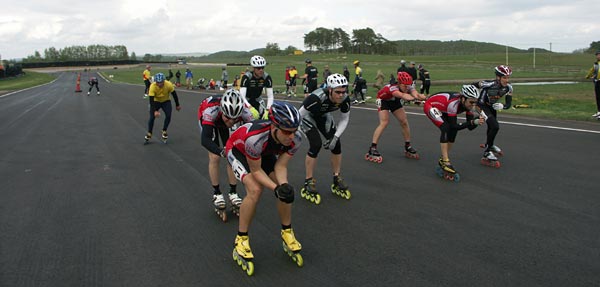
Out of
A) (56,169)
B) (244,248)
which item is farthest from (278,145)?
(56,169)

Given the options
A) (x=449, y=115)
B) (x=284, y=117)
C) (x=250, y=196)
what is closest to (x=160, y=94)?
(x=449, y=115)

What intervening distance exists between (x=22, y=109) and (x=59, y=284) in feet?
69.6

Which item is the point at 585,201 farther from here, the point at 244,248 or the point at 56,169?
the point at 56,169

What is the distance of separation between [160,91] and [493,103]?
8.04 meters

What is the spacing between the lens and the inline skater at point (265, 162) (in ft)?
12.8

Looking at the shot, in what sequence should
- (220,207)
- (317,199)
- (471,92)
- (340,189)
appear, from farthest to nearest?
1. (471,92)
2. (340,189)
3. (317,199)
4. (220,207)

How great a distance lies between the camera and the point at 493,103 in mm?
8602

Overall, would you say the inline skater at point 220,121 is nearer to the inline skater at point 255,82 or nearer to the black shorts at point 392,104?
the inline skater at point 255,82

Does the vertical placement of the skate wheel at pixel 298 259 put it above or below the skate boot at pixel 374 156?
below

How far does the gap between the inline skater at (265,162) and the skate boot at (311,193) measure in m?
1.87

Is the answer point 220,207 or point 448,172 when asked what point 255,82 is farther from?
point 448,172

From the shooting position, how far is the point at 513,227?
5.25 m

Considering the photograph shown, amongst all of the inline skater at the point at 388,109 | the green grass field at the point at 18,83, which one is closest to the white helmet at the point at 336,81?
the inline skater at the point at 388,109

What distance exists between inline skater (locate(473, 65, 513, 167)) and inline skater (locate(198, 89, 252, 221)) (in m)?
5.18
